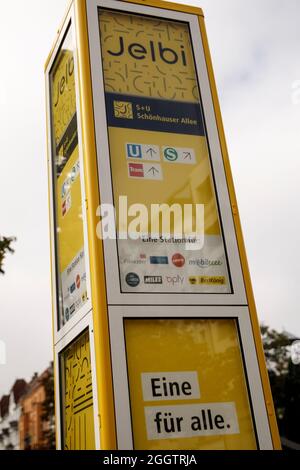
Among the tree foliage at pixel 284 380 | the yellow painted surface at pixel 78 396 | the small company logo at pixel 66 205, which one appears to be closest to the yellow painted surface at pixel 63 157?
the small company logo at pixel 66 205

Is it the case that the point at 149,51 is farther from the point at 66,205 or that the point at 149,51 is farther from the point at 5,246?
the point at 5,246

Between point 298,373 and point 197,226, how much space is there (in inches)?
1066

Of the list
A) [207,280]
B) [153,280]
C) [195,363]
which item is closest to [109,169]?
[153,280]

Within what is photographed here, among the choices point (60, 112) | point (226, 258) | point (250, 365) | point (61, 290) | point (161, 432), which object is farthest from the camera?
point (60, 112)

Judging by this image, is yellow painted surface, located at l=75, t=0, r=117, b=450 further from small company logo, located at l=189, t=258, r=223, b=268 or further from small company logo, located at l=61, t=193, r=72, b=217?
small company logo, located at l=189, t=258, r=223, b=268

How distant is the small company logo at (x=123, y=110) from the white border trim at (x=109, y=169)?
0.42ft

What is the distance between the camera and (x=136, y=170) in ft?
12.8

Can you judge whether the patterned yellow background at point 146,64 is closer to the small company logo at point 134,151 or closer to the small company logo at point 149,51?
the small company logo at point 149,51

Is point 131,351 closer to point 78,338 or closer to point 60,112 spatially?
point 78,338

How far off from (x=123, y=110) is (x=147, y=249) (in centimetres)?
104

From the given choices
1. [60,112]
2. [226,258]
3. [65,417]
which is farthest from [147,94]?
[65,417]

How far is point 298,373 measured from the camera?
2911 cm

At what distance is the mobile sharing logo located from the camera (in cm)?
359

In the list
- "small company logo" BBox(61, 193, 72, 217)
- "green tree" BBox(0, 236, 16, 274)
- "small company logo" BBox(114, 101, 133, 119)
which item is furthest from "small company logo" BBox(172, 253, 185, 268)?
"green tree" BBox(0, 236, 16, 274)
